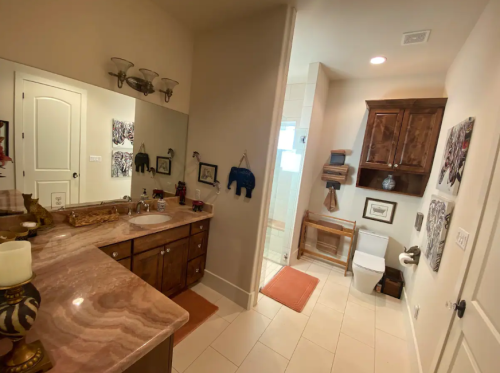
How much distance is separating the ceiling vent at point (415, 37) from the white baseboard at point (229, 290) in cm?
287

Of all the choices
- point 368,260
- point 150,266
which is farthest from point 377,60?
point 150,266

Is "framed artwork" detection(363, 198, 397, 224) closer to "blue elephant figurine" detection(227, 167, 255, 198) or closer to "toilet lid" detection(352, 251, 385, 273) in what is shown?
"toilet lid" detection(352, 251, 385, 273)

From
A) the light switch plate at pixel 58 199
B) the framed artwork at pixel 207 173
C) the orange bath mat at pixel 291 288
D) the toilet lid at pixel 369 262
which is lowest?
the orange bath mat at pixel 291 288

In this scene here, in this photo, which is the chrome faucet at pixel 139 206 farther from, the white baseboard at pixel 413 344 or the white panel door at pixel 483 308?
the white baseboard at pixel 413 344

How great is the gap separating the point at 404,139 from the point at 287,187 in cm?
157

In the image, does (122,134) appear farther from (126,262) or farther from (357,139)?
(357,139)

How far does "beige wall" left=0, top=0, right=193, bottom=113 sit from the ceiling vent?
2.15 m

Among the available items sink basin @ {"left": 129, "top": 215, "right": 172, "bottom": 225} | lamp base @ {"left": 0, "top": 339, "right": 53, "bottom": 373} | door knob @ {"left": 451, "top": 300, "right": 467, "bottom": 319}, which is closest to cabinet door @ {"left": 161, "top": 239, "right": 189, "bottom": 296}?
sink basin @ {"left": 129, "top": 215, "right": 172, "bottom": 225}

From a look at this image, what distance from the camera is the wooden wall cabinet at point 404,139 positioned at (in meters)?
2.32

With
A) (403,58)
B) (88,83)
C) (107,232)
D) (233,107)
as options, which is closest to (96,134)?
(88,83)

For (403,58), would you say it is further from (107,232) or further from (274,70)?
(107,232)

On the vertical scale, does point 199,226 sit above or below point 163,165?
below

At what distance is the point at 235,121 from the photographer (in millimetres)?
2072

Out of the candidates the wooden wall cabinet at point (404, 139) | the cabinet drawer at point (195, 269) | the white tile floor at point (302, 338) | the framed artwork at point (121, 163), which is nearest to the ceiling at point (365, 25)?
the wooden wall cabinet at point (404, 139)
